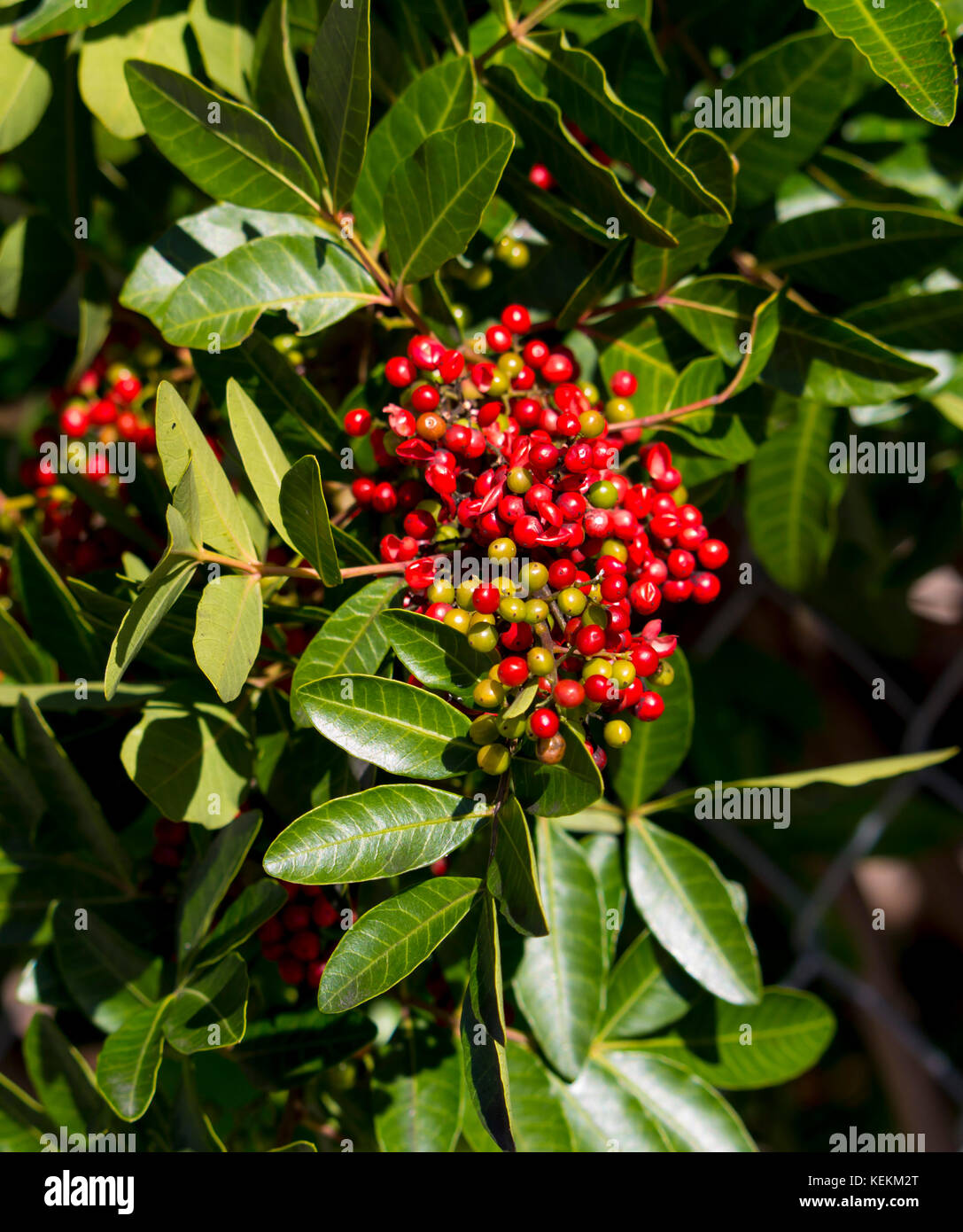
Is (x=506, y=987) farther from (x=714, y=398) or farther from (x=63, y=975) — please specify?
(x=714, y=398)

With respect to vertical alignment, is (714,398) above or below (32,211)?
below

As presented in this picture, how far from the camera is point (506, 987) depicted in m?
1.07

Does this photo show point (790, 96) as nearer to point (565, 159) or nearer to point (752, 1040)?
point (565, 159)

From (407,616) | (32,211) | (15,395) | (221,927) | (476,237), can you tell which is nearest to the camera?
(407,616)

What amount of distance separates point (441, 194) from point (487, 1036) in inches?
25.4

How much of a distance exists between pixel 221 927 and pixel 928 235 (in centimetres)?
91

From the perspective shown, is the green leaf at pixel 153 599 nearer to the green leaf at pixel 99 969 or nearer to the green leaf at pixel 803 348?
the green leaf at pixel 99 969

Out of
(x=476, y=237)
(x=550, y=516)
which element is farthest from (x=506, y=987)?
(x=476, y=237)

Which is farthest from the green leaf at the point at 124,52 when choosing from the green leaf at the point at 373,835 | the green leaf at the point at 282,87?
the green leaf at the point at 373,835

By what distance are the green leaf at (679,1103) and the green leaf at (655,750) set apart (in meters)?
0.28

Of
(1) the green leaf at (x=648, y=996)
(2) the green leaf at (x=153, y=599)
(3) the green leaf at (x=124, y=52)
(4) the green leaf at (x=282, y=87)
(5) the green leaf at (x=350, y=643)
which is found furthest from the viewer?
(1) the green leaf at (x=648, y=996)

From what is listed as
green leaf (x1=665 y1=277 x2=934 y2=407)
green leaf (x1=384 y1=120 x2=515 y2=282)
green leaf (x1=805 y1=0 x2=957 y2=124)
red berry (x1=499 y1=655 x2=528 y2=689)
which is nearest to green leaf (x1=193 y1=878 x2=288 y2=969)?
red berry (x1=499 y1=655 x2=528 y2=689)

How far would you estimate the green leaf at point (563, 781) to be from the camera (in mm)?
732
